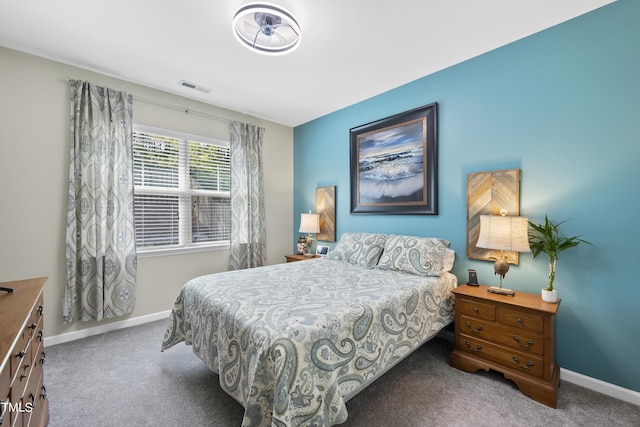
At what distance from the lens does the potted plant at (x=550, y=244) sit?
192 cm

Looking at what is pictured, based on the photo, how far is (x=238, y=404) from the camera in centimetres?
176

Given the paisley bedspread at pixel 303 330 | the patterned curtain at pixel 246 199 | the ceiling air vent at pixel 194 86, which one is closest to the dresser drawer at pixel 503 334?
the paisley bedspread at pixel 303 330

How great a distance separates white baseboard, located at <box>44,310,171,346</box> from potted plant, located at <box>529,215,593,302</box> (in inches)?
151

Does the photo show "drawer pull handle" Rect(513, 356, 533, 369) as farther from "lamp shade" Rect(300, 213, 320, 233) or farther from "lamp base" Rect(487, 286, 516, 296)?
"lamp shade" Rect(300, 213, 320, 233)

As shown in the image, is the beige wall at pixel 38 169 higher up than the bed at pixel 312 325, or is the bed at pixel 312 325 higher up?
the beige wall at pixel 38 169

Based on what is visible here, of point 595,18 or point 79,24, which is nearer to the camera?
point 595,18

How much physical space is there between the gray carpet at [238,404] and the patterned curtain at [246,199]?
1.66 meters

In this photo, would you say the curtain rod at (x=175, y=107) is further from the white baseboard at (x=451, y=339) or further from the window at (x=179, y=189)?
the white baseboard at (x=451, y=339)

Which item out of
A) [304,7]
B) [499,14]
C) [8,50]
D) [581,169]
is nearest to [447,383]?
[581,169]

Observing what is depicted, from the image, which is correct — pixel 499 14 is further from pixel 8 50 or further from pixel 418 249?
pixel 8 50

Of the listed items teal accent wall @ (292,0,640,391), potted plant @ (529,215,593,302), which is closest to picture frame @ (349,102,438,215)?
teal accent wall @ (292,0,640,391)

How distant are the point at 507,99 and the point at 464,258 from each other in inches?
58.6

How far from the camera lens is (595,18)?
194 centimetres

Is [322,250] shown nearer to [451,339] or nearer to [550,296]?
[451,339]
